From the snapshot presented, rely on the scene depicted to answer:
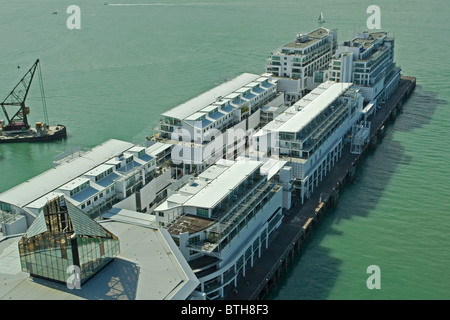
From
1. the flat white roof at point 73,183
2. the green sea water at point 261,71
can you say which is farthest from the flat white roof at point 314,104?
the flat white roof at point 73,183

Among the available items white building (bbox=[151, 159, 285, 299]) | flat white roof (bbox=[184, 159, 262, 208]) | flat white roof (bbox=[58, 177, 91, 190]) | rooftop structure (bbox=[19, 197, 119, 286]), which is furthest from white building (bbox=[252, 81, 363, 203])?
rooftop structure (bbox=[19, 197, 119, 286])

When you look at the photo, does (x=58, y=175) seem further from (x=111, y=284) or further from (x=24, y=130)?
(x=24, y=130)

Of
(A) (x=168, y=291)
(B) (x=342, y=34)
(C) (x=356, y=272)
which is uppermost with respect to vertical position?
(B) (x=342, y=34)

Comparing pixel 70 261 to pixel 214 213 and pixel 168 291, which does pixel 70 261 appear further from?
pixel 214 213

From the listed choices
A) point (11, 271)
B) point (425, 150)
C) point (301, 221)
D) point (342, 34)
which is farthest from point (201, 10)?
point (11, 271)

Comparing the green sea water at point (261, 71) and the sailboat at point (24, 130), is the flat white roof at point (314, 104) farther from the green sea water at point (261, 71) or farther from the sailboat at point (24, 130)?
the sailboat at point (24, 130)

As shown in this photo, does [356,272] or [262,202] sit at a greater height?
[262,202]
